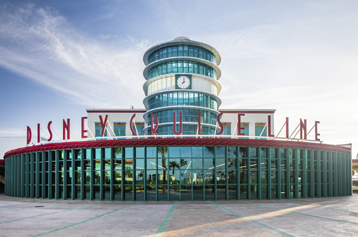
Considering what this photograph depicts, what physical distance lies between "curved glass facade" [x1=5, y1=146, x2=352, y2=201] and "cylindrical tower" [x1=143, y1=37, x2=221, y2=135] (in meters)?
17.6

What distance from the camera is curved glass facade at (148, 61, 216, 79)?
4803 cm

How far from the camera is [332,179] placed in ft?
114

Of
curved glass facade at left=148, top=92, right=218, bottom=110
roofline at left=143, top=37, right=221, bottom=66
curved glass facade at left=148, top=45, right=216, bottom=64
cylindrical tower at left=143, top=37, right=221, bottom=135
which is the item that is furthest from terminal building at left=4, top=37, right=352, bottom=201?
roofline at left=143, top=37, right=221, bottom=66

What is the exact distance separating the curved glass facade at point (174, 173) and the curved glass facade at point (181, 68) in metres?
22.0

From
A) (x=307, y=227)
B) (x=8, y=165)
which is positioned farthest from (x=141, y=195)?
(x=8, y=165)

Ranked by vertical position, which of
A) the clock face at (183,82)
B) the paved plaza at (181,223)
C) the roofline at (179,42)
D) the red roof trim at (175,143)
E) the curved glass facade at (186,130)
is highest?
the roofline at (179,42)

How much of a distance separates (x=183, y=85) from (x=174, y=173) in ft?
72.3

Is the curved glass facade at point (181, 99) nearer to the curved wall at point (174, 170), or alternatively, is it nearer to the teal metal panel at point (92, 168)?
the curved wall at point (174, 170)

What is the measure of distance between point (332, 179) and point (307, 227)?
22.5 m

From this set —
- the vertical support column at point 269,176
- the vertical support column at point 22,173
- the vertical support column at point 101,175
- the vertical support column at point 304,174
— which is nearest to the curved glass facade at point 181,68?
the vertical support column at point 101,175

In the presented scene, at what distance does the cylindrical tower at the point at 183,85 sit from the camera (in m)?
47.2

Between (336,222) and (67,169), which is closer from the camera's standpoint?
(336,222)

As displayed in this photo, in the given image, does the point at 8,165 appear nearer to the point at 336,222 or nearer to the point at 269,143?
the point at 269,143

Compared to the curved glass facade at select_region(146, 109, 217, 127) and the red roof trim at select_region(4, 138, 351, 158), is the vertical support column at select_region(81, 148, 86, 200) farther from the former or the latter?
the curved glass facade at select_region(146, 109, 217, 127)
